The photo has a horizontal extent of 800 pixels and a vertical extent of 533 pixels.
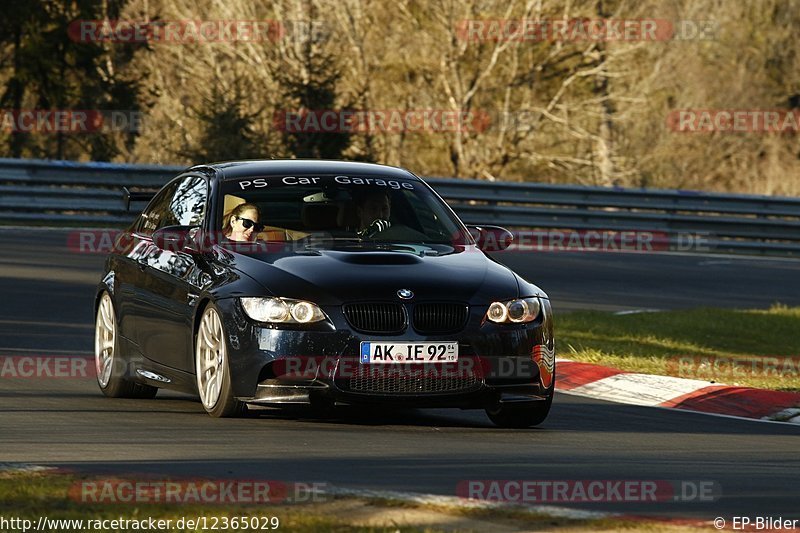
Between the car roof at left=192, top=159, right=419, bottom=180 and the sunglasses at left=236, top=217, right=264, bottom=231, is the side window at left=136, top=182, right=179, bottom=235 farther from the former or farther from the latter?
the sunglasses at left=236, top=217, right=264, bottom=231

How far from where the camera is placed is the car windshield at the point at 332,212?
9844mm

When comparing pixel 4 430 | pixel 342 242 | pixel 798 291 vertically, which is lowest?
pixel 798 291

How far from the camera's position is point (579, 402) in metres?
10.9

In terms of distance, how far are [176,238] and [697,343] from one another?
23.1ft

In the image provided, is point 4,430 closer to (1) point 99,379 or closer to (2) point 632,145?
(1) point 99,379

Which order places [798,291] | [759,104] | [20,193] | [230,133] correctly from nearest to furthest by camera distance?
[798,291]
[20,193]
[230,133]
[759,104]

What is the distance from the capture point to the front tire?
8992 mm

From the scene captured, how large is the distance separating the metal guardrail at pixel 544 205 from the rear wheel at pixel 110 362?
13.2 metres

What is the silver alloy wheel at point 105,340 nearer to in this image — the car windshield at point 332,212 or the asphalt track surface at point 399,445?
the asphalt track surface at point 399,445

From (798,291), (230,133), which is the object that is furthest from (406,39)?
(798,291)

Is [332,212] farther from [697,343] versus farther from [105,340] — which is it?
[697,343]

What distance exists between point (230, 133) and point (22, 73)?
6935mm

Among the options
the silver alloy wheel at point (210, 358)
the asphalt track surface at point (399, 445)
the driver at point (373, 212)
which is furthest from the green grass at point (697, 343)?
the silver alloy wheel at point (210, 358)

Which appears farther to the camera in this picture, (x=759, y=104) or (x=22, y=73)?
(x=759, y=104)
